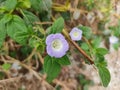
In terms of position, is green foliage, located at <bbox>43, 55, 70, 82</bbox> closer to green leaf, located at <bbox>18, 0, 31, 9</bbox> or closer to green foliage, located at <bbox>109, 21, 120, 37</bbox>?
green leaf, located at <bbox>18, 0, 31, 9</bbox>

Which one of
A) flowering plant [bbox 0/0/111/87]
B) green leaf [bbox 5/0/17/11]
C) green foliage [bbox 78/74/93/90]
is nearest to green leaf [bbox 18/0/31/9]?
flowering plant [bbox 0/0/111/87]

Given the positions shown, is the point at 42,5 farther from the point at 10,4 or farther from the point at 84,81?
the point at 84,81

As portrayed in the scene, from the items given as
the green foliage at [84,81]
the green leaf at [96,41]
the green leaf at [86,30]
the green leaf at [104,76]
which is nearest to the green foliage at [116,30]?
the green leaf at [96,41]

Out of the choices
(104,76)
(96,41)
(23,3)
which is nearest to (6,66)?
(23,3)

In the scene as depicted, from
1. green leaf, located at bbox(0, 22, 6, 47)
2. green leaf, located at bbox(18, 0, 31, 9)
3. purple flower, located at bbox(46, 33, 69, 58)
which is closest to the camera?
purple flower, located at bbox(46, 33, 69, 58)

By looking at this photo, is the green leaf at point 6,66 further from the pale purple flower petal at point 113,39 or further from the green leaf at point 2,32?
the pale purple flower petal at point 113,39

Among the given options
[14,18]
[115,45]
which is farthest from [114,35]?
[14,18]
